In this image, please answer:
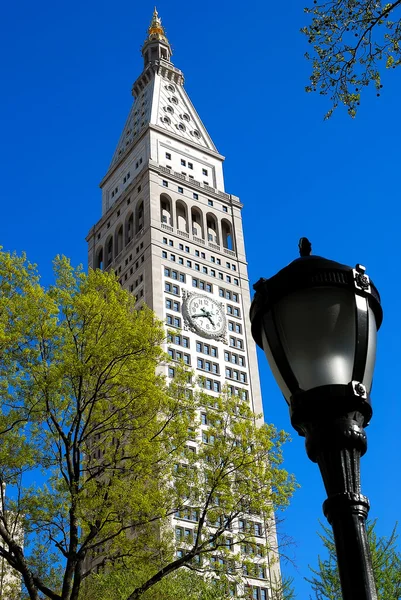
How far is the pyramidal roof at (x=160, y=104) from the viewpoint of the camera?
103 metres

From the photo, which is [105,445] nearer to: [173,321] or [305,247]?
[305,247]

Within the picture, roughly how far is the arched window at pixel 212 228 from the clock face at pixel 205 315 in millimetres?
11444

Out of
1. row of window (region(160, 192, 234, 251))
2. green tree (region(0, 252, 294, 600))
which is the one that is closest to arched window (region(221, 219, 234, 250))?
row of window (region(160, 192, 234, 251))

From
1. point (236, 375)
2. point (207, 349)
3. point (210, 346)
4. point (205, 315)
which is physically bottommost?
point (236, 375)

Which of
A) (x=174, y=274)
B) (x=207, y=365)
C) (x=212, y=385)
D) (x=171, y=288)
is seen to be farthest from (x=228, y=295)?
(x=212, y=385)

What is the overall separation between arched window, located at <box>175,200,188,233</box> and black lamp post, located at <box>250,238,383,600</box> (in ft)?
287

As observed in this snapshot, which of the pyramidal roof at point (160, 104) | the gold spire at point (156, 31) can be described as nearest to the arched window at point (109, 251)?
the pyramidal roof at point (160, 104)

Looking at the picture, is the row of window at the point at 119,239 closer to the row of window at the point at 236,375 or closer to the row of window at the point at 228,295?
the row of window at the point at 228,295

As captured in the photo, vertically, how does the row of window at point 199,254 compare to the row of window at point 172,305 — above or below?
above

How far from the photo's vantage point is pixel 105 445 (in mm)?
21719

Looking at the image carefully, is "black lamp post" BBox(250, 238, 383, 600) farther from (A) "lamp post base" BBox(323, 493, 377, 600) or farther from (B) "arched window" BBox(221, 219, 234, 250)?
(B) "arched window" BBox(221, 219, 234, 250)

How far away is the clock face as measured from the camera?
83.4 meters

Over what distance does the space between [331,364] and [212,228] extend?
92.5 m

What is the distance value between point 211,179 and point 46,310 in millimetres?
82192
